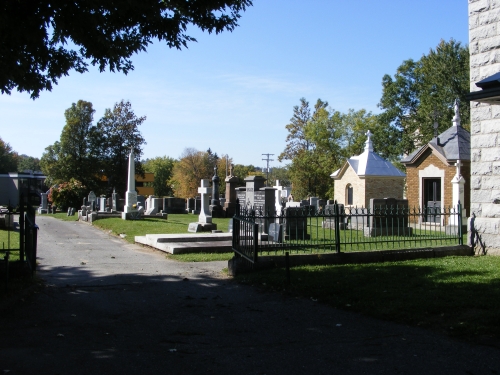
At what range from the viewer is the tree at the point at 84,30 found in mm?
7699

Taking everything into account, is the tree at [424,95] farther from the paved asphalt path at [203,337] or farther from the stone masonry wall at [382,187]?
the paved asphalt path at [203,337]

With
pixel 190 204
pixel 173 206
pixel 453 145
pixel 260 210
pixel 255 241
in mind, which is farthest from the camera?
pixel 173 206

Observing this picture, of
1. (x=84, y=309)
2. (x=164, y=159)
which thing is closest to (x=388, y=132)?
(x=84, y=309)

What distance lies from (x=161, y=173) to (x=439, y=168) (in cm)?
7705

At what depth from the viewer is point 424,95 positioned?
4719cm

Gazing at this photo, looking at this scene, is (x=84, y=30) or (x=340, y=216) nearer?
(x=84, y=30)

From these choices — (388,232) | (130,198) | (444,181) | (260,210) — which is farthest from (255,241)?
(130,198)

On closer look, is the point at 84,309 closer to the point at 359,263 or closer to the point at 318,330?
the point at 318,330

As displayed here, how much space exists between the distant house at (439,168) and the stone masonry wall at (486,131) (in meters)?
13.4

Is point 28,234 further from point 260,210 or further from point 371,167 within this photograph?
point 371,167

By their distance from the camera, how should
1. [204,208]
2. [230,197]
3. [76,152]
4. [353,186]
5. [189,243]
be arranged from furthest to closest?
1. [76,152]
2. [230,197]
3. [353,186]
4. [204,208]
5. [189,243]

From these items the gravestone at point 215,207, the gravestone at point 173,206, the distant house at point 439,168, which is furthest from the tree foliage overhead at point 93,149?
the distant house at point 439,168

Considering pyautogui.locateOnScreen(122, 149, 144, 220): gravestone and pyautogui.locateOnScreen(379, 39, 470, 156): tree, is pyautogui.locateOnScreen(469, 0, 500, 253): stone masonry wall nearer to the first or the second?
pyautogui.locateOnScreen(122, 149, 144, 220): gravestone

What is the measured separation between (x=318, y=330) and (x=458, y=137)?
22.6m
